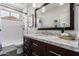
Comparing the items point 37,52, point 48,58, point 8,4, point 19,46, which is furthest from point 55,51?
point 8,4

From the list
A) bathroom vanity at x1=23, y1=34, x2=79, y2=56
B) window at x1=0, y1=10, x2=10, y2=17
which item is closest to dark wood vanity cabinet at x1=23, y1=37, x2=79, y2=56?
bathroom vanity at x1=23, y1=34, x2=79, y2=56

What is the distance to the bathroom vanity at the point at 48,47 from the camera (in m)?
0.81

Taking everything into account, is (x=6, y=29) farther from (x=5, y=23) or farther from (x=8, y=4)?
(x=8, y=4)

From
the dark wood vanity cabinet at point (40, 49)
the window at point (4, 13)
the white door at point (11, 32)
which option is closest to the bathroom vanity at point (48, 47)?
the dark wood vanity cabinet at point (40, 49)

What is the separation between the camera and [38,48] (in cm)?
111

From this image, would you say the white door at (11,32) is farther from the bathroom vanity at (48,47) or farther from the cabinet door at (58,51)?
the cabinet door at (58,51)

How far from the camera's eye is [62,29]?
1.28 metres

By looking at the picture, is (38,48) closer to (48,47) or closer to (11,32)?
(48,47)

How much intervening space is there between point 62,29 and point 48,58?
0.48 metres

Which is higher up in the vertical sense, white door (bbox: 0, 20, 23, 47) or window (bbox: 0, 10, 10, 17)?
window (bbox: 0, 10, 10, 17)

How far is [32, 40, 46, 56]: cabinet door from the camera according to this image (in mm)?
1054

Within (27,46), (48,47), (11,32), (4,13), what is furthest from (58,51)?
(4,13)

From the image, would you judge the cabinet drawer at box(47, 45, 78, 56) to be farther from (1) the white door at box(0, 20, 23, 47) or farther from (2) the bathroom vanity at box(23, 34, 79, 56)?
(1) the white door at box(0, 20, 23, 47)

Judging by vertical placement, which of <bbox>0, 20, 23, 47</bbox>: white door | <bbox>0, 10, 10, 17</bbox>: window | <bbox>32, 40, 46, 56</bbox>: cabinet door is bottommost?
<bbox>32, 40, 46, 56</bbox>: cabinet door
